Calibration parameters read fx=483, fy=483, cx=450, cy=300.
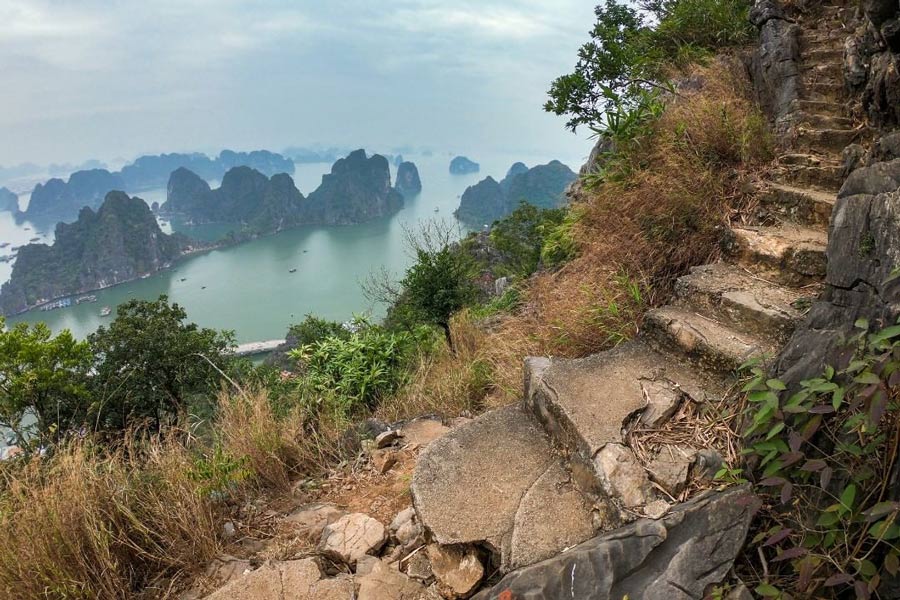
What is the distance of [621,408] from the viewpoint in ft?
6.70

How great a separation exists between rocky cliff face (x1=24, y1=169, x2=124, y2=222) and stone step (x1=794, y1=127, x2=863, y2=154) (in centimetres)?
Answer: 19434

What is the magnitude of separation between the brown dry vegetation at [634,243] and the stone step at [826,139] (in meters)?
0.22

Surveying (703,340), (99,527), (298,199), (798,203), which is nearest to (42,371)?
(99,527)

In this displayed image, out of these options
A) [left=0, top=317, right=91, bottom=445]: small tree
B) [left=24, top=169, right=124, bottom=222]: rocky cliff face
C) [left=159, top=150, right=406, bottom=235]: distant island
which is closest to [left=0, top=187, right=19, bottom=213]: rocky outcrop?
[left=24, top=169, right=124, bottom=222]: rocky cliff face

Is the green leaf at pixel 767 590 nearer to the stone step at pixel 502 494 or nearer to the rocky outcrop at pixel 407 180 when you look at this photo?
the stone step at pixel 502 494

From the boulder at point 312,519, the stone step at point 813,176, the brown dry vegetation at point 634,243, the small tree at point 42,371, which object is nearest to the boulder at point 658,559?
the boulder at point 312,519

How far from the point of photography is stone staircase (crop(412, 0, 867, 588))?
172cm

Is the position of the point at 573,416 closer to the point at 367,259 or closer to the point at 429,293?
the point at 429,293

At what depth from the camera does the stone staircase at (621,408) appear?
1.72m

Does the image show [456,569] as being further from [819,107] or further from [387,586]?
[819,107]

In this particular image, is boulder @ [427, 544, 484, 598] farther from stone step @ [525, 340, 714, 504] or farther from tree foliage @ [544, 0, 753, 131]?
tree foliage @ [544, 0, 753, 131]

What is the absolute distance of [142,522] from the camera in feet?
7.02

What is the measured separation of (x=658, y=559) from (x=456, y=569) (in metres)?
0.72

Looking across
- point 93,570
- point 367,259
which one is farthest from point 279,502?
point 367,259
